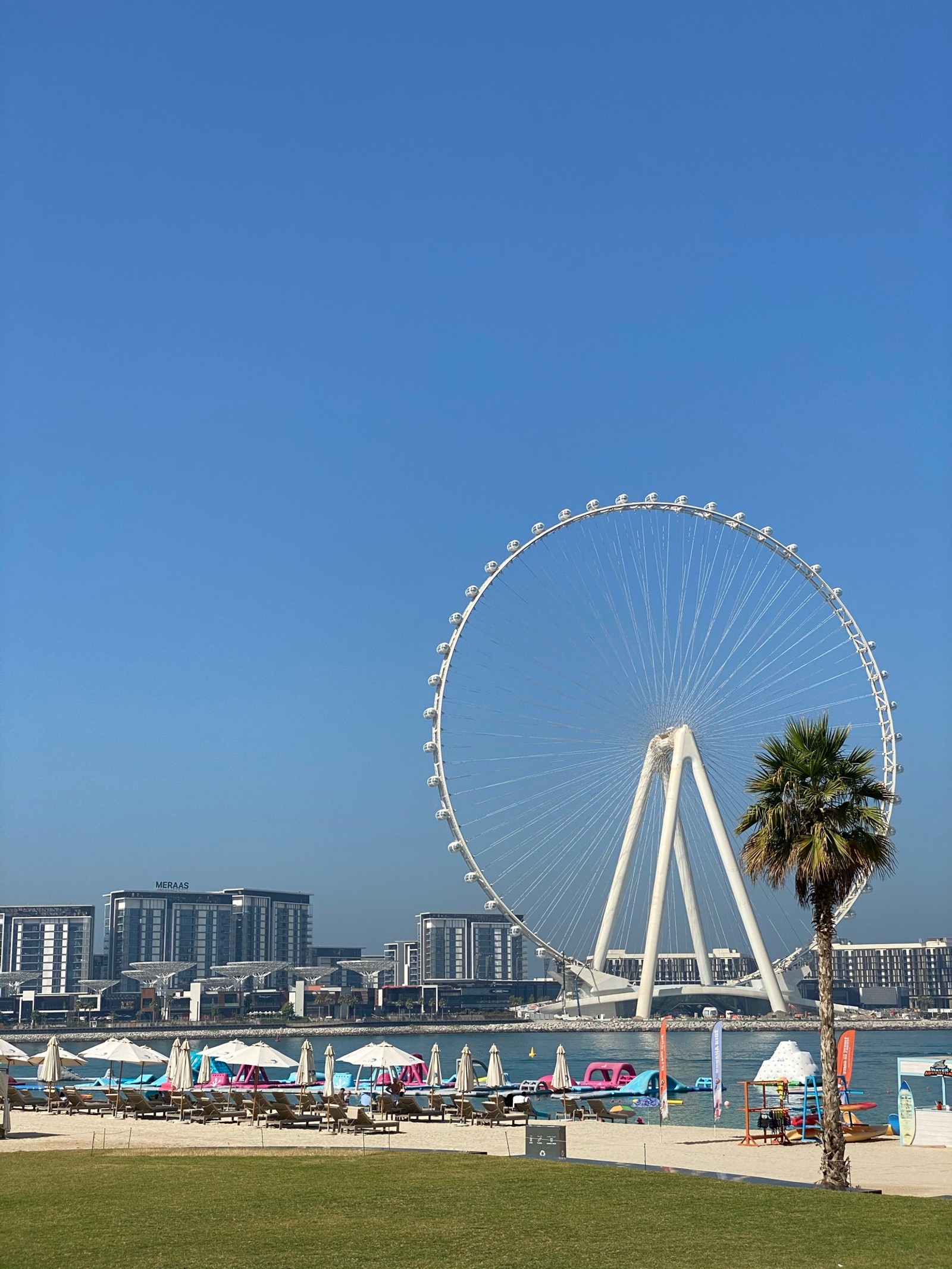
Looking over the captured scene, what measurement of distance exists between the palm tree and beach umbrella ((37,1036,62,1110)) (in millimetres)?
25330

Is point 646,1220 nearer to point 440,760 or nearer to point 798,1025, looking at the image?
point 440,760

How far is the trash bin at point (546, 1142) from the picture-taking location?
2391 centimetres

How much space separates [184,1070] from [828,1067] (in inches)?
993

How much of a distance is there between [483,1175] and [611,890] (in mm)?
78161

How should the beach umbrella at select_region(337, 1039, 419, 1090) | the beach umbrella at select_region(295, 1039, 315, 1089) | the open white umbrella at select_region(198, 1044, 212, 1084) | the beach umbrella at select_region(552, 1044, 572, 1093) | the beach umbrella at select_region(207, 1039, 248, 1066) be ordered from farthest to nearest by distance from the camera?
the open white umbrella at select_region(198, 1044, 212, 1084)
the beach umbrella at select_region(552, 1044, 572, 1093)
the beach umbrella at select_region(295, 1039, 315, 1089)
the beach umbrella at select_region(207, 1039, 248, 1066)
the beach umbrella at select_region(337, 1039, 419, 1090)

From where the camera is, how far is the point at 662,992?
497 ft

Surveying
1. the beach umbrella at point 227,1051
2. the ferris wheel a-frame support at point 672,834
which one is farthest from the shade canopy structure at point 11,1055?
the ferris wheel a-frame support at point 672,834

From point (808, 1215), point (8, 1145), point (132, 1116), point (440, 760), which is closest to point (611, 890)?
point (440, 760)

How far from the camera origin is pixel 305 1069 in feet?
141

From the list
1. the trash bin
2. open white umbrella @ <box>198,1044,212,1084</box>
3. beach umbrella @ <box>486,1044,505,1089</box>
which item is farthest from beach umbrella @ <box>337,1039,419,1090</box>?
the trash bin

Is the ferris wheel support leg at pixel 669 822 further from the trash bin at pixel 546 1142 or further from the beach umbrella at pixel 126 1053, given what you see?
the trash bin at pixel 546 1142

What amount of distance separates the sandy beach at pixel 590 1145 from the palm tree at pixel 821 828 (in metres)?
3.67

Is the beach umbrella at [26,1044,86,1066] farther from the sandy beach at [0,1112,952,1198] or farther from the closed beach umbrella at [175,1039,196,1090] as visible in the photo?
the sandy beach at [0,1112,952,1198]

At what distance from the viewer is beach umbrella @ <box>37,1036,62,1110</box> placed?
131ft
